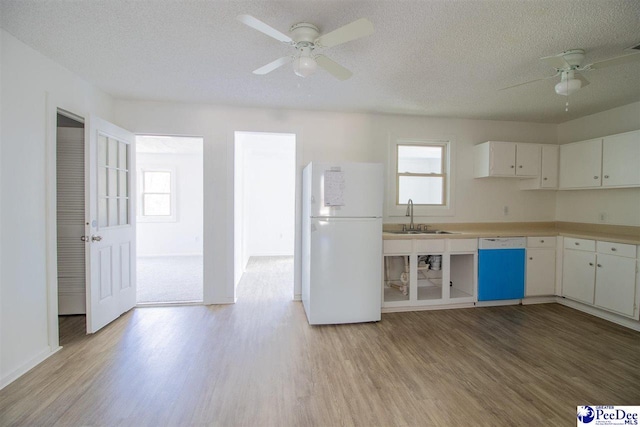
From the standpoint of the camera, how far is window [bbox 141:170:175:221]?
6586mm

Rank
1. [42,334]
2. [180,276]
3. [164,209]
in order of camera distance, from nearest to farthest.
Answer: [42,334]
[180,276]
[164,209]

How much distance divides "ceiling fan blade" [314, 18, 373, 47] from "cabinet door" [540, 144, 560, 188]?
139 inches

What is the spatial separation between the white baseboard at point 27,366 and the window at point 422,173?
3.85m

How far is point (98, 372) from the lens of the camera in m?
2.07

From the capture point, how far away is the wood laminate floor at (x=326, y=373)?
1.67 m

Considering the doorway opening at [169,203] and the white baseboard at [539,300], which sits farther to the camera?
Answer: the doorway opening at [169,203]

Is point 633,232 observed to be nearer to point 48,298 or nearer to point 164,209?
point 48,298

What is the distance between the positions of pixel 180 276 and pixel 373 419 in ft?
13.4

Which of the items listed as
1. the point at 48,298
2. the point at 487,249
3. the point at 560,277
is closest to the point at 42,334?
the point at 48,298

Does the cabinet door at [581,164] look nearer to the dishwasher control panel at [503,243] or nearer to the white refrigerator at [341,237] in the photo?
the dishwasher control panel at [503,243]

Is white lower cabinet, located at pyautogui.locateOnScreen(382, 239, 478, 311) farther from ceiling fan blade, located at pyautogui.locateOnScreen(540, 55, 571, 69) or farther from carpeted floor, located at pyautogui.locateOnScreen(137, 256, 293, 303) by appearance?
ceiling fan blade, located at pyautogui.locateOnScreen(540, 55, 571, 69)

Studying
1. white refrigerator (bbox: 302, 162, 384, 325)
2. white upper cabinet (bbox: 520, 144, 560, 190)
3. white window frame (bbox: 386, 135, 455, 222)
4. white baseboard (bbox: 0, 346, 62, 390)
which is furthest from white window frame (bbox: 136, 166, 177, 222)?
white upper cabinet (bbox: 520, 144, 560, 190)
